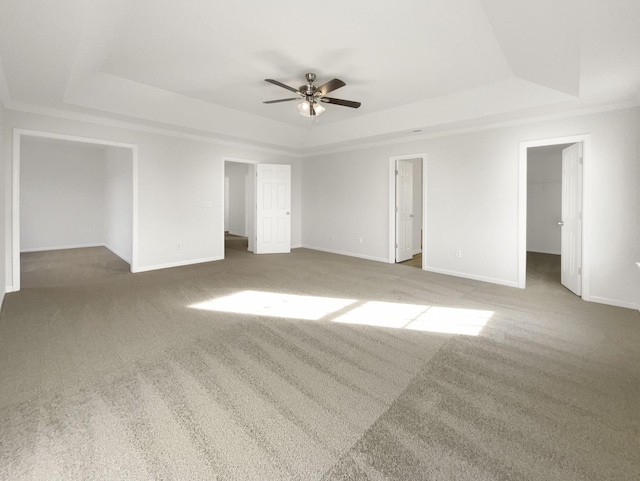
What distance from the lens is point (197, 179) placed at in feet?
19.5

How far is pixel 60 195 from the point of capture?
25.3 feet

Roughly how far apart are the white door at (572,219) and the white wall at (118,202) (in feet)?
23.0

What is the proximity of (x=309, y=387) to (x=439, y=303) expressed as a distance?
7.70 feet

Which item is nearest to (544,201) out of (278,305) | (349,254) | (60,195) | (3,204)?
(349,254)

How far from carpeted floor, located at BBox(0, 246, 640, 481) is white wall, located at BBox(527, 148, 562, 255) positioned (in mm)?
4498

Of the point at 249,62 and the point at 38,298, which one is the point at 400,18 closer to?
the point at 249,62

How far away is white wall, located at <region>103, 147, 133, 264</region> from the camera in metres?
5.95

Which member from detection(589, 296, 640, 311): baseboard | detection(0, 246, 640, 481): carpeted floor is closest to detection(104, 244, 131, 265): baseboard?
A: detection(0, 246, 640, 481): carpeted floor

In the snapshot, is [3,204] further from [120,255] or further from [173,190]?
[120,255]

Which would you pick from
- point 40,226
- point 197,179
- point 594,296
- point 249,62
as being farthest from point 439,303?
point 40,226

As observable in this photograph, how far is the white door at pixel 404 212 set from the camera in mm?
6223

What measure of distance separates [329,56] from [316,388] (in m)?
3.33

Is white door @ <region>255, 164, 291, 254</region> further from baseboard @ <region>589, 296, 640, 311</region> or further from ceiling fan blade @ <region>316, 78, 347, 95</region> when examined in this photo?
baseboard @ <region>589, 296, 640, 311</region>

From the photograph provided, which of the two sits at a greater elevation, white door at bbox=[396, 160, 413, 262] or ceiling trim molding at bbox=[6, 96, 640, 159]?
ceiling trim molding at bbox=[6, 96, 640, 159]
